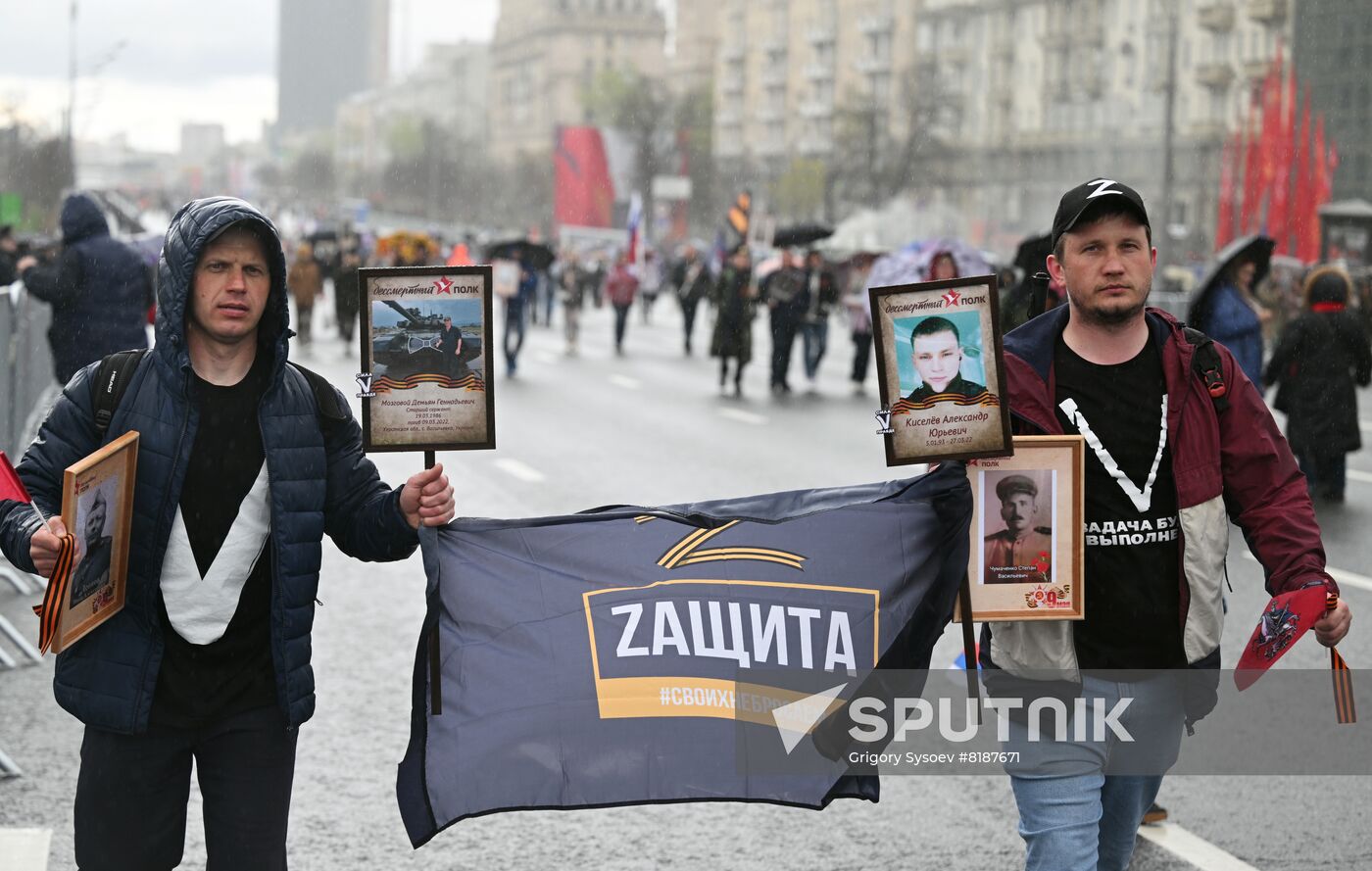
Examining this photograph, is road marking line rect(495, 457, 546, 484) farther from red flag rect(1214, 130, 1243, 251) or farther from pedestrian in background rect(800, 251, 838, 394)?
red flag rect(1214, 130, 1243, 251)

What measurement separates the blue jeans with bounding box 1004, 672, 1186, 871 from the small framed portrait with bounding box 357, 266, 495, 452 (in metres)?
1.37

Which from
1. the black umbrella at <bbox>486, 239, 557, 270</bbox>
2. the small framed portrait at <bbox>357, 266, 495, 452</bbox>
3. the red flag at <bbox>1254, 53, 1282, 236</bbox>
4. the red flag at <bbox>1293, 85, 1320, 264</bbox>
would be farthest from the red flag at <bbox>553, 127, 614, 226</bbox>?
the small framed portrait at <bbox>357, 266, 495, 452</bbox>

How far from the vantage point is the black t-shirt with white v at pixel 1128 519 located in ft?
12.7

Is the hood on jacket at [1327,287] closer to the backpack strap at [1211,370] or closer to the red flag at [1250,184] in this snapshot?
the backpack strap at [1211,370]

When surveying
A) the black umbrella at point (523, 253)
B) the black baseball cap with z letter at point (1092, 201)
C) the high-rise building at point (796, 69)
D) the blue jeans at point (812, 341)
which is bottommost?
the blue jeans at point (812, 341)

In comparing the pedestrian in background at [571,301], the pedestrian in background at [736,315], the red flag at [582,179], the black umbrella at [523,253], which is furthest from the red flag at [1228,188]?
the red flag at [582,179]

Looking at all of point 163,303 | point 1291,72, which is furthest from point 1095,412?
point 1291,72

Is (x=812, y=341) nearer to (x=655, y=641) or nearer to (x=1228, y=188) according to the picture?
(x=655, y=641)

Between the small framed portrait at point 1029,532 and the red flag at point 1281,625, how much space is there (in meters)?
0.39

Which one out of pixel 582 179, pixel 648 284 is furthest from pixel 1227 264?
pixel 582 179

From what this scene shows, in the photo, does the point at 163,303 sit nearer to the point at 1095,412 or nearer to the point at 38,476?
the point at 38,476

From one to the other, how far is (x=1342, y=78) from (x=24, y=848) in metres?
57.2

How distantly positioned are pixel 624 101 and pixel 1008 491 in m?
113

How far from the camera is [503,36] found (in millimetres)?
177500
